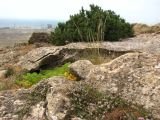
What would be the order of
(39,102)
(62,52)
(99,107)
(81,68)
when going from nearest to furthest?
1. (99,107)
2. (39,102)
3. (81,68)
4. (62,52)

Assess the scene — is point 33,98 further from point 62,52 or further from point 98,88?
point 62,52

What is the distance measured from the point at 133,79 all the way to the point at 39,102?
5.79 feet

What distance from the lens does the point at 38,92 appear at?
26.0ft

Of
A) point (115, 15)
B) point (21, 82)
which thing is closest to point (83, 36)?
point (115, 15)

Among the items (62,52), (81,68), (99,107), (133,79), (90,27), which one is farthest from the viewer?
(90,27)

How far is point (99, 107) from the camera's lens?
7.14 metres

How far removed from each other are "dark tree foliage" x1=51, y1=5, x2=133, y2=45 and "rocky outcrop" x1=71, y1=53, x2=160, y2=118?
9.02 m

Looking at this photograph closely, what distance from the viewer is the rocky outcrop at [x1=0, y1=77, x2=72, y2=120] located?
7156 mm

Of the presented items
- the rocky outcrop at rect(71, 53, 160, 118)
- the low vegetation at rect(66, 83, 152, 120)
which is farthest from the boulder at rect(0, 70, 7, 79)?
the low vegetation at rect(66, 83, 152, 120)

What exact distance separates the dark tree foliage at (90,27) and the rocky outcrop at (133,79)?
902 cm

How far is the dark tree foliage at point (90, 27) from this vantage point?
18000mm

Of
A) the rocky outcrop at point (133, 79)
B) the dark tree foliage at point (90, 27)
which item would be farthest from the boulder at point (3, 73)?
the rocky outcrop at point (133, 79)

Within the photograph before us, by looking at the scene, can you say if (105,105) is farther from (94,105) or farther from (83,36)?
(83,36)

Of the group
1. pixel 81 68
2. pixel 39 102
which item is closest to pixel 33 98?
pixel 39 102
